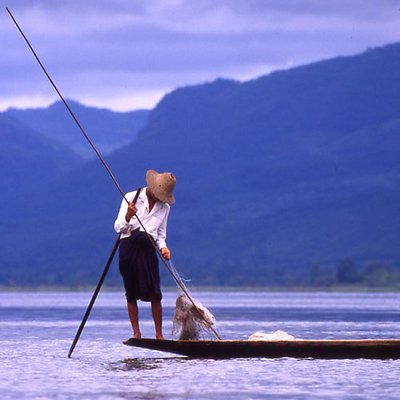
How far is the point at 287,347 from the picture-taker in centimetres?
1658

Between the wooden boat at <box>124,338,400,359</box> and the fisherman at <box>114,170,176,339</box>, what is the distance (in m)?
0.43

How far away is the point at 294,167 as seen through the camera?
636 ft

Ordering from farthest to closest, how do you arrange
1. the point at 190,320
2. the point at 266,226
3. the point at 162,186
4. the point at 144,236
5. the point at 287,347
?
the point at 266,226 < the point at 190,320 < the point at 144,236 < the point at 162,186 < the point at 287,347

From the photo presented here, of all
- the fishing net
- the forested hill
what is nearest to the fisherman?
the fishing net

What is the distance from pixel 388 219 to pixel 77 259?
110 feet

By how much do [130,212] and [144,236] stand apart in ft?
1.23

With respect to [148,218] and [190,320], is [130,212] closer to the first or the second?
[148,218]

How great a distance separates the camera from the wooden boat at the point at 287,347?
648 inches

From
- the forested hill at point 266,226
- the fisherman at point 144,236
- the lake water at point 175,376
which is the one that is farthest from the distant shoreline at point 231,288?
the fisherman at point 144,236

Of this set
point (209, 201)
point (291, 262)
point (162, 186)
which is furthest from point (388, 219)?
point (162, 186)

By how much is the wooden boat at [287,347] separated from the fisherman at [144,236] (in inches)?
17.1

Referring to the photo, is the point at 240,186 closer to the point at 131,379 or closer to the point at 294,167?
the point at 294,167

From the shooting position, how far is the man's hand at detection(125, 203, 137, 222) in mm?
16594

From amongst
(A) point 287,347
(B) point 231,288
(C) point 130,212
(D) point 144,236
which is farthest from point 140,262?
(B) point 231,288
